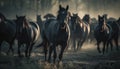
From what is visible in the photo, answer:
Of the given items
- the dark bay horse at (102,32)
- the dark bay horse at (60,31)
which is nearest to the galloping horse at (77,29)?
the dark bay horse at (102,32)

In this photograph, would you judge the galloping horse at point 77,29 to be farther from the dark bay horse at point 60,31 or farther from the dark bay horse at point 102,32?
the dark bay horse at point 60,31

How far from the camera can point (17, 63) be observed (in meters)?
14.6

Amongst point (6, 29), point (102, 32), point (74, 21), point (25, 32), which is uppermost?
point (74, 21)

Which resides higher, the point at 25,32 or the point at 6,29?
the point at 6,29

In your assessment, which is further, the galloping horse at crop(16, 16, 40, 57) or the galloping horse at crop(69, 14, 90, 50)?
the galloping horse at crop(69, 14, 90, 50)

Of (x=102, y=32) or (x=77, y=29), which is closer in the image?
(x=102, y=32)

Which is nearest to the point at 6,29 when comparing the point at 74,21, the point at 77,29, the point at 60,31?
the point at 60,31

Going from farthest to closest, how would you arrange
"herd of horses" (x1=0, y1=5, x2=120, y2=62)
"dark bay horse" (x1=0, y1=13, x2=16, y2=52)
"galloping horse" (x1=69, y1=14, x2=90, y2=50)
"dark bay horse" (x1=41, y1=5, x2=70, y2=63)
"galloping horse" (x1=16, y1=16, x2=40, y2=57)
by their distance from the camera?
"galloping horse" (x1=69, y1=14, x2=90, y2=50)
"dark bay horse" (x1=0, y1=13, x2=16, y2=52)
"galloping horse" (x1=16, y1=16, x2=40, y2=57)
"herd of horses" (x1=0, y1=5, x2=120, y2=62)
"dark bay horse" (x1=41, y1=5, x2=70, y2=63)

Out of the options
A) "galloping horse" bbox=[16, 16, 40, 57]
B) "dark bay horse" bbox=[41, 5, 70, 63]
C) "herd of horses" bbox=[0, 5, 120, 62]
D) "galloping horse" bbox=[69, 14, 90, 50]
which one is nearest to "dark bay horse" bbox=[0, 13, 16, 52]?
"herd of horses" bbox=[0, 5, 120, 62]

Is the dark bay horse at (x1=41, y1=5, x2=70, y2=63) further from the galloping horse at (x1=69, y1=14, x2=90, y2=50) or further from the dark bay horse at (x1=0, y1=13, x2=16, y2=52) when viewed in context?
the galloping horse at (x1=69, y1=14, x2=90, y2=50)

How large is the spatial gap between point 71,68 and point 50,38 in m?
2.34

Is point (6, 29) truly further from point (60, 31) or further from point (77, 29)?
point (77, 29)

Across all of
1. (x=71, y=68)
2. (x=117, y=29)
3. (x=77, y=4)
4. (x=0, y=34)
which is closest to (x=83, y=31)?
(x=117, y=29)

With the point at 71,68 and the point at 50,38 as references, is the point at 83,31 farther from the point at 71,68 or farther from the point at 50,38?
the point at 71,68
